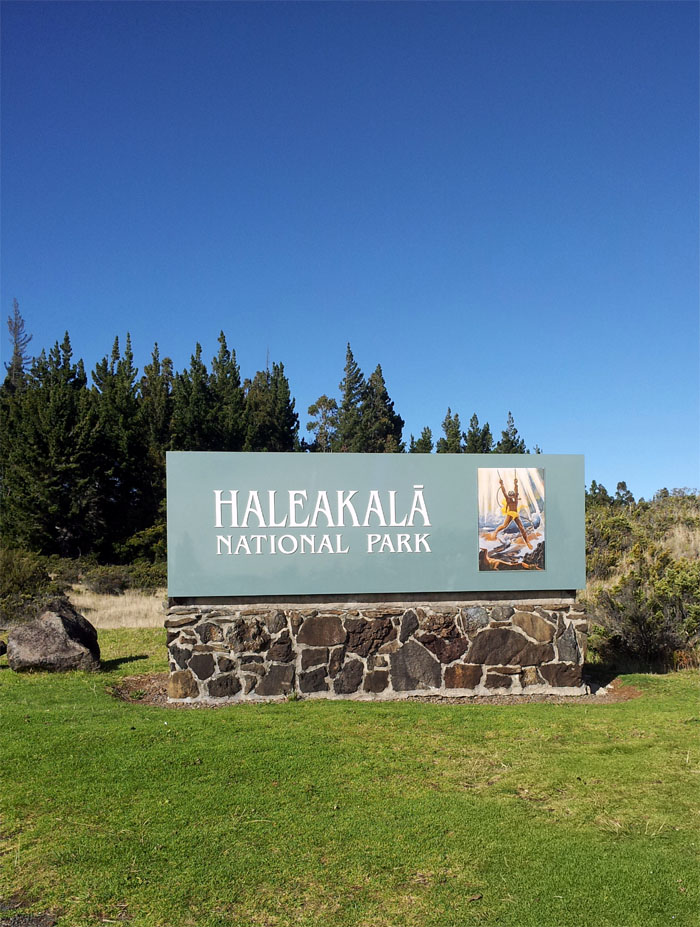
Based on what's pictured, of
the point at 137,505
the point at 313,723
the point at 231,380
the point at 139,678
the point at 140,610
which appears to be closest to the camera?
the point at 313,723

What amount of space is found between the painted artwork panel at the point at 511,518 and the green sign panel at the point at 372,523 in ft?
0.04

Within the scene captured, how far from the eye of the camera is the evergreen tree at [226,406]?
35.3 meters

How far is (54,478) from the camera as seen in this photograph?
29.4 meters

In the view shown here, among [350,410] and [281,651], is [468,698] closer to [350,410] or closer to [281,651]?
[281,651]

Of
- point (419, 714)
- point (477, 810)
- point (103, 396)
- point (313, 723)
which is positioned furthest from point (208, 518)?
point (103, 396)

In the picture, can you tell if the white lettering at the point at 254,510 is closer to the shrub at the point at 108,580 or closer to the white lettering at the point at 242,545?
the white lettering at the point at 242,545

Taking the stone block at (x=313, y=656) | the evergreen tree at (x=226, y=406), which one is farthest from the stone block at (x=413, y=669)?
the evergreen tree at (x=226, y=406)

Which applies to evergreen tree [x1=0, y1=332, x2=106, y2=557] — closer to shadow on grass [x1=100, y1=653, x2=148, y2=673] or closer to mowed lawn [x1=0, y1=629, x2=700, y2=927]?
shadow on grass [x1=100, y1=653, x2=148, y2=673]

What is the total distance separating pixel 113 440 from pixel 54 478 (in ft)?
12.0

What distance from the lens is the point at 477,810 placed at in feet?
17.4

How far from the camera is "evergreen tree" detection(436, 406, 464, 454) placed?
4350cm

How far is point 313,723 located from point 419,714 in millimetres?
1254

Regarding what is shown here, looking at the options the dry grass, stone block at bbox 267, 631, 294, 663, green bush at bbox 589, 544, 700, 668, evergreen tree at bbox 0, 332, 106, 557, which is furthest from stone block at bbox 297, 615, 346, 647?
evergreen tree at bbox 0, 332, 106, 557

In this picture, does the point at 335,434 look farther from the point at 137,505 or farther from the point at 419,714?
the point at 419,714
